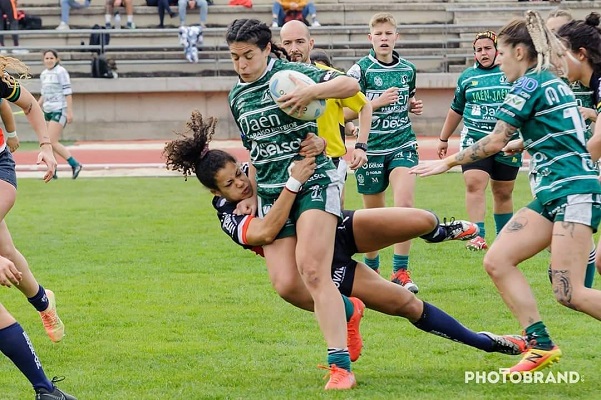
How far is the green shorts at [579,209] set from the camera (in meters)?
5.65

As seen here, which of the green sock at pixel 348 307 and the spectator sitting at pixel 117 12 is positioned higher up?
the spectator sitting at pixel 117 12

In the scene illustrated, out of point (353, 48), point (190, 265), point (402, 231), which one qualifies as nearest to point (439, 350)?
point (402, 231)

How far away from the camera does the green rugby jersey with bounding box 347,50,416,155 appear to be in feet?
31.1

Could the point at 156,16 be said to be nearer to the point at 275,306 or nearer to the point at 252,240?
the point at 275,306

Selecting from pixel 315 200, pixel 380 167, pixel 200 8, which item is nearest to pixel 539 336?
pixel 315 200

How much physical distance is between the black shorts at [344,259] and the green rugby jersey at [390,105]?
326 centimetres

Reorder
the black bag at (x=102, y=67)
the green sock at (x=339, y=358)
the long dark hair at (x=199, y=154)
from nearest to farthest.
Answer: the green sock at (x=339, y=358) < the long dark hair at (x=199, y=154) < the black bag at (x=102, y=67)

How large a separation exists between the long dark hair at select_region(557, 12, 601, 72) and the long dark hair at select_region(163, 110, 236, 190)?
7.31 feet

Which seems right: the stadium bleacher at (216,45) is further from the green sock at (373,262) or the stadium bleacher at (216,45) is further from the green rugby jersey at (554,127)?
the green rugby jersey at (554,127)

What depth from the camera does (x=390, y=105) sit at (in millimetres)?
9508

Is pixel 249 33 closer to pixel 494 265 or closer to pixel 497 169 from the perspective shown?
pixel 494 265

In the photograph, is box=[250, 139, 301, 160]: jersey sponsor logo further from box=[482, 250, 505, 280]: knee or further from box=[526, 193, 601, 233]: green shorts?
box=[526, 193, 601, 233]: green shorts

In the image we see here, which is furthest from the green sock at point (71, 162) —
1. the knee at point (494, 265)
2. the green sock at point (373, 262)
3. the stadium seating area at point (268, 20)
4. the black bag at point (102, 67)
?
the knee at point (494, 265)

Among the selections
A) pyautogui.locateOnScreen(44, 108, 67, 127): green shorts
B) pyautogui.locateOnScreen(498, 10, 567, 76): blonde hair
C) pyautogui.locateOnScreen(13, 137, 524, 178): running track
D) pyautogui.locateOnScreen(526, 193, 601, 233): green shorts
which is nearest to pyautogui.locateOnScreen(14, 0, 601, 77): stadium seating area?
pyautogui.locateOnScreen(13, 137, 524, 178): running track
